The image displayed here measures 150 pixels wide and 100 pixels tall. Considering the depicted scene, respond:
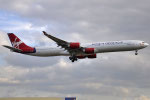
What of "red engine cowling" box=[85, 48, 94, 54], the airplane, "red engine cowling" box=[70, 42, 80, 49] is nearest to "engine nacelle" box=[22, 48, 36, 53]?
the airplane

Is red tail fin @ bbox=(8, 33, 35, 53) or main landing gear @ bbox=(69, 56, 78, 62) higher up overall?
red tail fin @ bbox=(8, 33, 35, 53)

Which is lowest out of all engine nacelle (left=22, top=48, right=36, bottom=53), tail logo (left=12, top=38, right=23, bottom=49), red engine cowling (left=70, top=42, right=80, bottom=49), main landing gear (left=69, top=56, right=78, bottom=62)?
main landing gear (left=69, top=56, right=78, bottom=62)

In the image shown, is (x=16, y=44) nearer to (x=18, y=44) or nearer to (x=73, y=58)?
(x=18, y=44)

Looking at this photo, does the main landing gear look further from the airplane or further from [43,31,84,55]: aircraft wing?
[43,31,84,55]: aircraft wing

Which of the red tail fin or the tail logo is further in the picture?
the tail logo

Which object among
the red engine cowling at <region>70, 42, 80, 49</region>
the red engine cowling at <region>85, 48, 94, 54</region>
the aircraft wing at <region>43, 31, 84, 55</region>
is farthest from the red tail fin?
the red engine cowling at <region>85, 48, 94, 54</region>

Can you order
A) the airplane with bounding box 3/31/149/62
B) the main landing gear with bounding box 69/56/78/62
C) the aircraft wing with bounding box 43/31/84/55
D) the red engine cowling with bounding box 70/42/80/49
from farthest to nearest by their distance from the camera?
the main landing gear with bounding box 69/56/78/62 → the red engine cowling with bounding box 70/42/80/49 → the aircraft wing with bounding box 43/31/84/55 → the airplane with bounding box 3/31/149/62

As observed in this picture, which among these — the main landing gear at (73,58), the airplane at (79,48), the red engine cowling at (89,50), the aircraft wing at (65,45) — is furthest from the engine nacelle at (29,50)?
the red engine cowling at (89,50)

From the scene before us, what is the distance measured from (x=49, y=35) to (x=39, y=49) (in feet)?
30.1

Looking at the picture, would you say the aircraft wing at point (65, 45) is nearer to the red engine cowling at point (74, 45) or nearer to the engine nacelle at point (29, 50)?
the red engine cowling at point (74, 45)

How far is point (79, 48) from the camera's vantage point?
→ 218 feet

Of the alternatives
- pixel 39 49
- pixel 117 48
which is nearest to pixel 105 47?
pixel 117 48

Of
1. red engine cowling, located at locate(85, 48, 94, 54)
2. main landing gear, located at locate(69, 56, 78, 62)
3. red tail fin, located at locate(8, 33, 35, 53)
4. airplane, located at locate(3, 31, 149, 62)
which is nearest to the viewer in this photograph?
airplane, located at locate(3, 31, 149, 62)

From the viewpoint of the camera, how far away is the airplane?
64.6 metres
